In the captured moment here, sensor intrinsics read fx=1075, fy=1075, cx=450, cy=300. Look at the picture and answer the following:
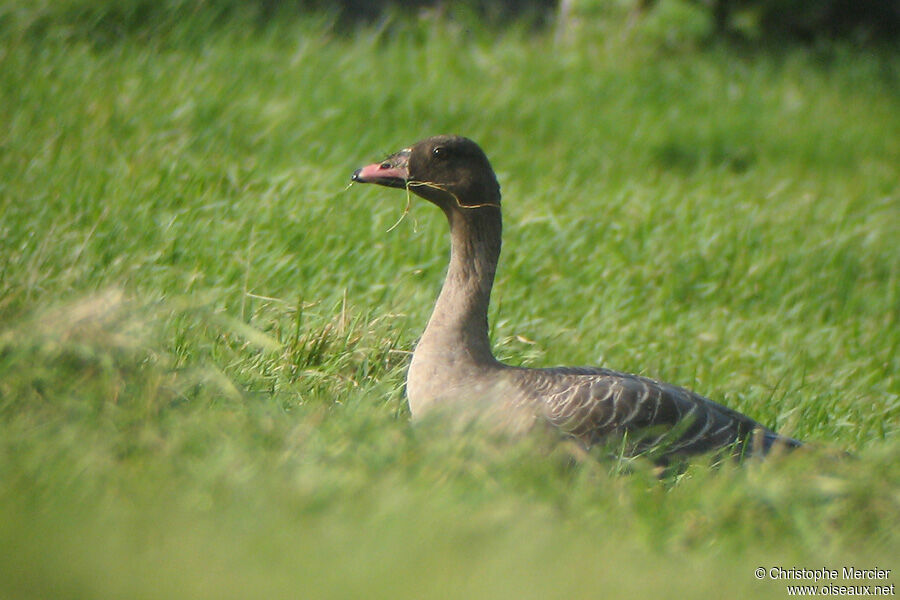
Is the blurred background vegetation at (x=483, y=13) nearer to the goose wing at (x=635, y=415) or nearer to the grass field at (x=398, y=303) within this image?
the grass field at (x=398, y=303)

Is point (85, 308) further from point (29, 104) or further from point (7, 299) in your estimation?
point (29, 104)

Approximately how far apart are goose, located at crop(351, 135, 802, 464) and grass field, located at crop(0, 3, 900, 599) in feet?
0.69

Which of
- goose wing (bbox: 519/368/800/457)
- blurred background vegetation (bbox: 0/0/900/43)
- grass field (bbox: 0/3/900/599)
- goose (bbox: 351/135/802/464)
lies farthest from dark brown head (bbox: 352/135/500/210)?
blurred background vegetation (bbox: 0/0/900/43)

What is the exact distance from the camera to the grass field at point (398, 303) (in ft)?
8.99

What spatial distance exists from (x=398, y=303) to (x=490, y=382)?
52.0 inches

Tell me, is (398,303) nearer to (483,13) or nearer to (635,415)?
(635,415)

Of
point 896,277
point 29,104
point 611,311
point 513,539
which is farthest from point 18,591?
point 896,277

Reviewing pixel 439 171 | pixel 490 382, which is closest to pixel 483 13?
pixel 439 171

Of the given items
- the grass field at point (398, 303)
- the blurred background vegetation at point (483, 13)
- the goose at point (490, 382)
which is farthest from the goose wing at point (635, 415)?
the blurred background vegetation at point (483, 13)

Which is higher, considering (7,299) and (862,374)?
(7,299)

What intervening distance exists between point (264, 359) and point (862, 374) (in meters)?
3.31

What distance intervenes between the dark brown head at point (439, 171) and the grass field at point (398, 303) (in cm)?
66

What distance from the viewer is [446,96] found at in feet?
26.1

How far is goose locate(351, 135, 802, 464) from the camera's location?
3.80 metres
